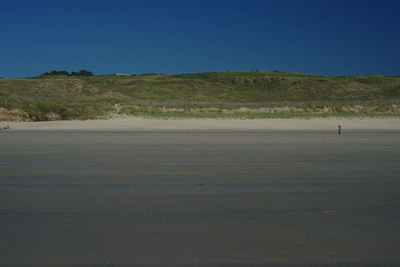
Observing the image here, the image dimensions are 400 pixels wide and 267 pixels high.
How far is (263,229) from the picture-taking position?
5.04m

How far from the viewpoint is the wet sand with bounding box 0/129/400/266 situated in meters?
4.29

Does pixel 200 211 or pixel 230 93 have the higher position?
pixel 230 93

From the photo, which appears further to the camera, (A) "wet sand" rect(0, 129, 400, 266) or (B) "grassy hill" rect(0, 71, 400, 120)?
(B) "grassy hill" rect(0, 71, 400, 120)

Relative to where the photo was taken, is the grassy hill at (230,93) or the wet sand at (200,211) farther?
the grassy hill at (230,93)

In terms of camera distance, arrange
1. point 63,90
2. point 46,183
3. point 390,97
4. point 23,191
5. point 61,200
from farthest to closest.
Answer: point 63,90, point 390,97, point 46,183, point 23,191, point 61,200

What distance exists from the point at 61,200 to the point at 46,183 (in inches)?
54.7

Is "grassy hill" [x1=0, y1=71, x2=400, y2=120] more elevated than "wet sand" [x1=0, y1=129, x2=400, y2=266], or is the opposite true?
"grassy hill" [x1=0, y1=71, x2=400, y2=120]

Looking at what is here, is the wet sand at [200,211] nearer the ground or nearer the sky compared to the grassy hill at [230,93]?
nearer the ground

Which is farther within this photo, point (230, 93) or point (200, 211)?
point (230, 93)

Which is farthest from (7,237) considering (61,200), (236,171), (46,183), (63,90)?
(63,90)

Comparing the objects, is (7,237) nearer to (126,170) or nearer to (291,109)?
(126,170)

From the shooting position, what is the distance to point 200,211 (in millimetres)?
5793

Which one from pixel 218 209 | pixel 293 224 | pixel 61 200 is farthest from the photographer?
pixel 61 200

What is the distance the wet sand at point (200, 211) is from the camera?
4293mm
